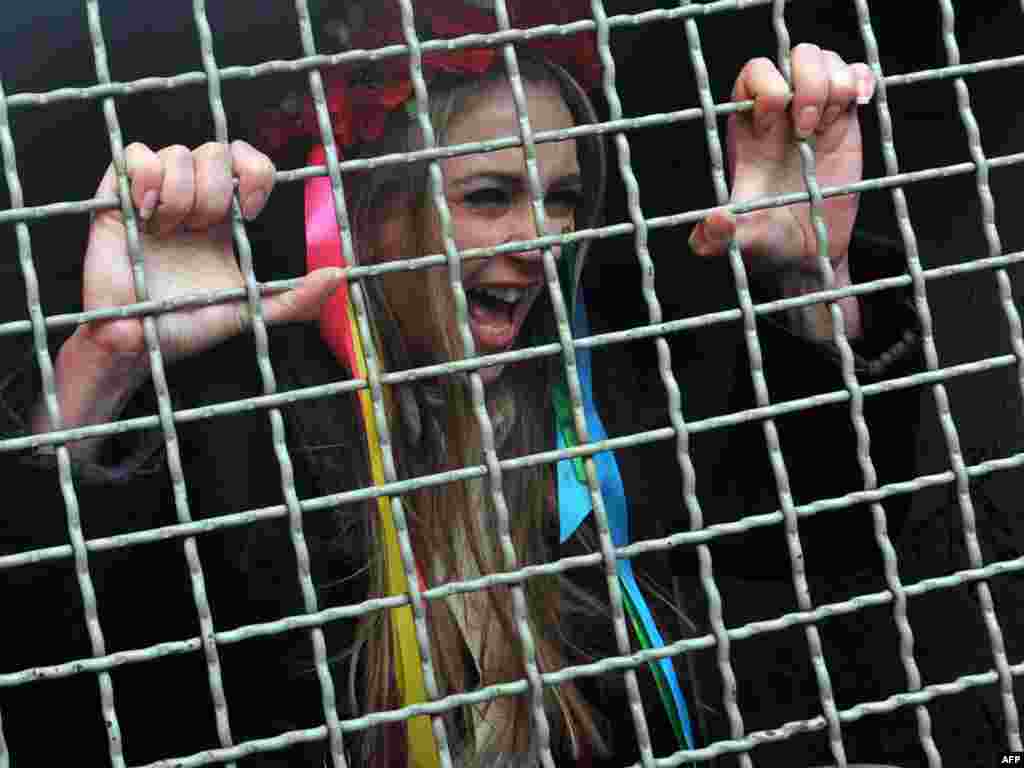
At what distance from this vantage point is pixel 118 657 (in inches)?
31.6

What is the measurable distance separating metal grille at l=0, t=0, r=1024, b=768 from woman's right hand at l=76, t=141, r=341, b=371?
28 mm

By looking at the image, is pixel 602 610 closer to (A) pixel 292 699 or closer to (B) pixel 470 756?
(B) pixel 470 756

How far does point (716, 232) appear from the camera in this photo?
0.92 metres

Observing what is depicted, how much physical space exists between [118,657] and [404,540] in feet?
0.71

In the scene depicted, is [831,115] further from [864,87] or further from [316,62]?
[316,62]

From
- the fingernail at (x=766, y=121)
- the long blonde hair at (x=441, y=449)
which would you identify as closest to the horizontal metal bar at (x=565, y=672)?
the fingernail at (x=766, y=121)

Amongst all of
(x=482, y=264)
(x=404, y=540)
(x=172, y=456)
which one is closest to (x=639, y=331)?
(x=404, y=540)

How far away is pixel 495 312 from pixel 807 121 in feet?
2.56

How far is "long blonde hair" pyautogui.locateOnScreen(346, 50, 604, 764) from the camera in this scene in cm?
159

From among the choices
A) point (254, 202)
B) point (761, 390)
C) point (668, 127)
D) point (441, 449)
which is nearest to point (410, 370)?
point (254, 202)

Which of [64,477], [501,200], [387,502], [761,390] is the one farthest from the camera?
[501,200]

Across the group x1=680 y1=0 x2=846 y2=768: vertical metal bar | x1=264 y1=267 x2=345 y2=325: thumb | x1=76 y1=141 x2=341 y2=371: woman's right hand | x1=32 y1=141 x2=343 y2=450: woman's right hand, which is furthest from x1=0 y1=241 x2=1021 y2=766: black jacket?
x1=680 y1=0 x2=846 y2=768: vertical metal bar

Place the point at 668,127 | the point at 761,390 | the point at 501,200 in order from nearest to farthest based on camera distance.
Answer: the point at 761,390, the point at 501,200, the point at 668,127

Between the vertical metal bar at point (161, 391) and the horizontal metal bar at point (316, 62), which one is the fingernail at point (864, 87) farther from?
the vertical metal bar at point (161, 391)
